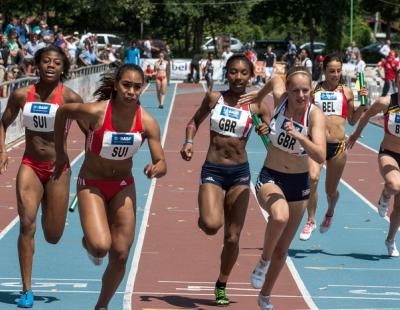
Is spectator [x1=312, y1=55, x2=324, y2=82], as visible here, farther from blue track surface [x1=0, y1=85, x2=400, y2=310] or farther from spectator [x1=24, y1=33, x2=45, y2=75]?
spectator [x1=24, y1=33, x2=45, y2=75]

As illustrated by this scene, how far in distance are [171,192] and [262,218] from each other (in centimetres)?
300

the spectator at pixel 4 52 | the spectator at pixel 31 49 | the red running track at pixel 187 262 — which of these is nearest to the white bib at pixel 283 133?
the red running track at pixel 187 262

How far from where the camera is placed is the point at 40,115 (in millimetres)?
10430

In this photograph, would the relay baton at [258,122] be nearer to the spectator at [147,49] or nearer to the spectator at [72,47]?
the spectator at [72,47]

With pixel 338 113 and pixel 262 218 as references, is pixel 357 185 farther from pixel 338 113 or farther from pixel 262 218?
pixel 338 113

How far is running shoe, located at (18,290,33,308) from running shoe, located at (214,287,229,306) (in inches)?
64.4

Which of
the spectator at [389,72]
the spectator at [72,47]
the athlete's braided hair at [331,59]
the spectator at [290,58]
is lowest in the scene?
the spectator at [290,58]

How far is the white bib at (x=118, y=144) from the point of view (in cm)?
901

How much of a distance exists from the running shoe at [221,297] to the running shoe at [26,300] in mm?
1635

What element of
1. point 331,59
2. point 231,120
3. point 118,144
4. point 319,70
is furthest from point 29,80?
point 118,144

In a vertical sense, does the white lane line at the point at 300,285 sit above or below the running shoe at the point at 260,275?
below

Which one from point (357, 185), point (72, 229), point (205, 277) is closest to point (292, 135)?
point (205, 277)

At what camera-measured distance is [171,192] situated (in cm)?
1898

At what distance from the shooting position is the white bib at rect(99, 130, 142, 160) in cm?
901
